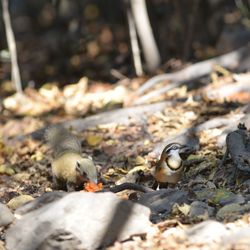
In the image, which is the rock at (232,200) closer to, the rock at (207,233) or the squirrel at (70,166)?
the rock at (207,233)

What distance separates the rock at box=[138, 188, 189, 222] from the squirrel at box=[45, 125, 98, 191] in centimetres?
78

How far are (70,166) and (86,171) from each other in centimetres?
37

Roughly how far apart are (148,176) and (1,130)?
5688 mm

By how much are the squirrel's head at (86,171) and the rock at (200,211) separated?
132 cm

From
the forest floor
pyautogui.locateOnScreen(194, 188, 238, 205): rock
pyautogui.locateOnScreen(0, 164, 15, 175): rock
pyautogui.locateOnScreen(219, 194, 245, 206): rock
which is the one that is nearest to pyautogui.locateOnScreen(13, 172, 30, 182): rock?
the forest floor

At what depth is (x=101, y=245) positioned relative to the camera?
519 cm

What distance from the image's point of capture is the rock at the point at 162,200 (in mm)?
5879

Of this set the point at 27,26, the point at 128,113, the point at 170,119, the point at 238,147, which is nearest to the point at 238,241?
the point at 238,147

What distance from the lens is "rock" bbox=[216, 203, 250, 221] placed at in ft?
18.2

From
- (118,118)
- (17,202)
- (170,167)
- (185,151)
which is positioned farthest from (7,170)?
(170,167)

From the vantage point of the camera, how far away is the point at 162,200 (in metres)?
6.05

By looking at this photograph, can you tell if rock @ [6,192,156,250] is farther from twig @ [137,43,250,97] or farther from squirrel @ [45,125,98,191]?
twig @ [137,43,250,97]

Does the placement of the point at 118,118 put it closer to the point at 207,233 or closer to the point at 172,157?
the point at 172,157

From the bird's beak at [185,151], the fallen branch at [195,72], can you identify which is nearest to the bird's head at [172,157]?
the bird's beak at [185,151]
